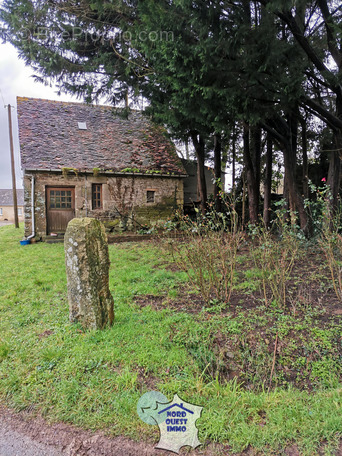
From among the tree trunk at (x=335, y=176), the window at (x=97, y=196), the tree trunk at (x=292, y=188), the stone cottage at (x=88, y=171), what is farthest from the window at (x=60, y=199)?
the tree trunk at (x=335, y=176)

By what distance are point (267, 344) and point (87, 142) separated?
465 inches

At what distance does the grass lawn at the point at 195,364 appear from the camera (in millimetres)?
1871

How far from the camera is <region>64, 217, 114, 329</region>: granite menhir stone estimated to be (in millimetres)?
2965

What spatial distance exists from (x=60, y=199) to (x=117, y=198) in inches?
93.4

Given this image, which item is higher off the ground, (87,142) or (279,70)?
(87,142)

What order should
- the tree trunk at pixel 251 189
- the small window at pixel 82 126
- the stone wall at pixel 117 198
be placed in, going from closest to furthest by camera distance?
the tree trunk at pixel 251 189 → the stone wall at pixel 117 198 → the small window at pixel 82 126

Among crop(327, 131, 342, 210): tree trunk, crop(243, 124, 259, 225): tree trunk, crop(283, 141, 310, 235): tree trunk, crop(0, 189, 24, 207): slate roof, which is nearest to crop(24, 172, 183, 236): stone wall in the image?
crop(243, 124, 259, 225): tree trunk

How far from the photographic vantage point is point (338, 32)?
4508mm

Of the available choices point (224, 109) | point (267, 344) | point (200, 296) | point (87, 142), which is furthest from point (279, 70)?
point (87, 142)

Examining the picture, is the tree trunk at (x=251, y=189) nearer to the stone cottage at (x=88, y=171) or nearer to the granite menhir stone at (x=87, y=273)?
the stone cottage at (x=88, y=171)

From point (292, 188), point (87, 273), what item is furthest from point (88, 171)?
point (87, 273)

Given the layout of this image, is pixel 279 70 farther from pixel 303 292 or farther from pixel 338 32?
pixel 303 292

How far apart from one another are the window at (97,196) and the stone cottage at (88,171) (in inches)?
1.7

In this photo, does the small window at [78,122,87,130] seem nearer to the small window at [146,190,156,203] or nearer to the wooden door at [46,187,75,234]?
the wooden door at [46,187,75,234]
